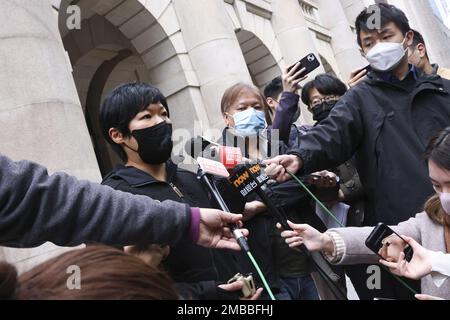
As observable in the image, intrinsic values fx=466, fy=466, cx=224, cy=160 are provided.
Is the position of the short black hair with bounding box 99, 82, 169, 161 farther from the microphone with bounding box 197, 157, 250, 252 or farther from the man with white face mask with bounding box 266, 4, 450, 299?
the man with white face mask with bounding box 266, 4, 450, 299

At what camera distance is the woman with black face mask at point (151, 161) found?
6.89 ft

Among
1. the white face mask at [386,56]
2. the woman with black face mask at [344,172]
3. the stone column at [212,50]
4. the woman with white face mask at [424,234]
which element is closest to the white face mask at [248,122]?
the woman with black face mask at [344,172]

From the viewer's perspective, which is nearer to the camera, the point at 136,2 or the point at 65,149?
the point at 65,149

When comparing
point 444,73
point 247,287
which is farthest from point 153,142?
point 444,73

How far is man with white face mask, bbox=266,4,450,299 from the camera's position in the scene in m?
2.61

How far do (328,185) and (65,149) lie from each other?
203cm

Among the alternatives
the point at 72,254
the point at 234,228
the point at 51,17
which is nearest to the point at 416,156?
the point at 234,228

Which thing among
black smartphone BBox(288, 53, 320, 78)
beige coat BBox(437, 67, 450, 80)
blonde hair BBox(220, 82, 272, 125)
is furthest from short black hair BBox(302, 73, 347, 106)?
beige coat BBox(437, 67, 450, 80)

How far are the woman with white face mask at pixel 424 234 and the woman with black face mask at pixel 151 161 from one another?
1.23 ft

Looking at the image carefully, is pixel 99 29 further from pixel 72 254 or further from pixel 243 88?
pixel 72 254

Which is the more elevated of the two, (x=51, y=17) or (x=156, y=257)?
(x=51, y=17)

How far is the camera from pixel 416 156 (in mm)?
2646

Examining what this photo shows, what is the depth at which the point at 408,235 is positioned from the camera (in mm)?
2195

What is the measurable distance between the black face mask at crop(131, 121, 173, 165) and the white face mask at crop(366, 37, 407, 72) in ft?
4.81
